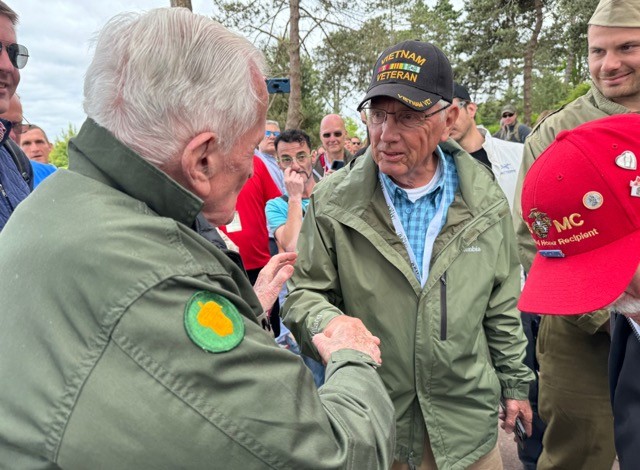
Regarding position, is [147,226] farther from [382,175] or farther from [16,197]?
[16,197]

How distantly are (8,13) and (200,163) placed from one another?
1673mm

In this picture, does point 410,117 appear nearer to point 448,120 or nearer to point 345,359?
point 448,120

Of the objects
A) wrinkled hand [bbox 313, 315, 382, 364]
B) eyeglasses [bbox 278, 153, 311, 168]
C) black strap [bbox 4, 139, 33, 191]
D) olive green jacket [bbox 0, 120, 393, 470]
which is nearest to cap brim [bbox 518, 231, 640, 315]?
wrinkled hand [bbox 313, 315, 382, 364]

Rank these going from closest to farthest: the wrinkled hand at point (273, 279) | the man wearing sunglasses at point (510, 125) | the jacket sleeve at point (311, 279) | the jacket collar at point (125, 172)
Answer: the jacket collar at point (125, 172) < the wrinkled hand at point (273, 279) < the jacket sleeve at point (311, 279) < the man wearing sunglasses at point (510, 125)

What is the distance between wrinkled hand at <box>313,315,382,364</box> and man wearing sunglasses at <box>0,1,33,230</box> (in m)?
1.43

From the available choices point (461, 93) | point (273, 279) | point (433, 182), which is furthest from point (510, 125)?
point (273, 279)

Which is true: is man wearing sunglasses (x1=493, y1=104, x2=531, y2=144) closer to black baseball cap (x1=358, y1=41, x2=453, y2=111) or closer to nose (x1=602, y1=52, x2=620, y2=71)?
nose (x1=602, y1=52, x2=620, y2=71)

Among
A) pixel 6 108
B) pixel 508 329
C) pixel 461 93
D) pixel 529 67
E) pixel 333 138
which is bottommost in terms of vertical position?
pixel 333 138

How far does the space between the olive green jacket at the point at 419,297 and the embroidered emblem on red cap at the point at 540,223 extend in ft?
2.00

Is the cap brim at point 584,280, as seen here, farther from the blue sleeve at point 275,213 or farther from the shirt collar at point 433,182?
the blue sleeve at point 275,213

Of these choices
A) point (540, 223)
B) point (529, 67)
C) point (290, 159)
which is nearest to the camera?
point (540, 223)

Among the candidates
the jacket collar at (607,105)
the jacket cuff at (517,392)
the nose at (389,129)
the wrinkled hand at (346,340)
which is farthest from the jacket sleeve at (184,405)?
the jacket collar at (607,105)

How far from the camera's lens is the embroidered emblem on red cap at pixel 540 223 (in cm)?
136

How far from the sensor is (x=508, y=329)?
86.4 inches
